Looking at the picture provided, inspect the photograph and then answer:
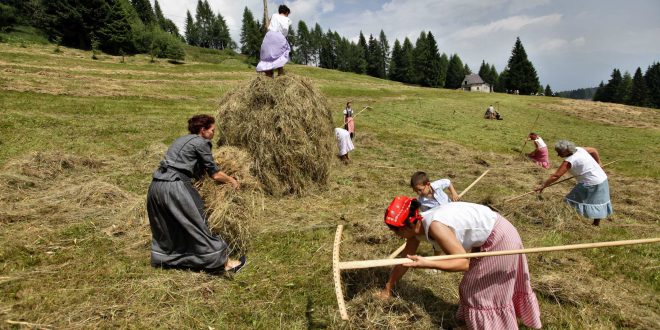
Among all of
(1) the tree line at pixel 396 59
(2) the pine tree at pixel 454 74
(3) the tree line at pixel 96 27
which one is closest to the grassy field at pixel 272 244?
(3) the tree line at pixel 96 27

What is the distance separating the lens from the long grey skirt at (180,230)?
157 inches

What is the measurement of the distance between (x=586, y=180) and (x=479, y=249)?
449 cm

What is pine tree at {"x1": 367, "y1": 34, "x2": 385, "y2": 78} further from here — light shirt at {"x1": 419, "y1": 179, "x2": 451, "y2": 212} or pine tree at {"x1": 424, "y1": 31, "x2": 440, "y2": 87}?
light shirt at {"x1": 419, "y1": 179, "x2": 451, "y2": 212}

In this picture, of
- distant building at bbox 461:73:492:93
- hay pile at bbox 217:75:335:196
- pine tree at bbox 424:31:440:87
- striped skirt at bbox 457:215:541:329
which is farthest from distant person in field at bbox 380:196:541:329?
distant building at bbox 461:73:492:93

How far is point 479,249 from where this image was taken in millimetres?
3111

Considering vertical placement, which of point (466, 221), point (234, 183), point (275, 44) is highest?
point (275, 44)

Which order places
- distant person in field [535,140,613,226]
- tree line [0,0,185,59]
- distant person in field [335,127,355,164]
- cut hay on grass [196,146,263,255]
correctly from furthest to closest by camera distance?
tree line [0,0,185,59]
distant person in field [335,127,355,164]
distant person in field [535,140,613,226]
cut hay on grass [196,146,263,255]

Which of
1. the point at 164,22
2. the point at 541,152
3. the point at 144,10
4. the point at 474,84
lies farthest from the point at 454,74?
the point at 541,152

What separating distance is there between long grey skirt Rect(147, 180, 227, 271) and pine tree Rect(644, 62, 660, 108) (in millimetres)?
89960

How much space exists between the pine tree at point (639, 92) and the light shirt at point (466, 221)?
8764 cm

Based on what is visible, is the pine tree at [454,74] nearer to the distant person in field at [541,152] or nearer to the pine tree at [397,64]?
the pine tree at [397,64]

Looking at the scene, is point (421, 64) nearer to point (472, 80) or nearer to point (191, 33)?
point (472, 80)

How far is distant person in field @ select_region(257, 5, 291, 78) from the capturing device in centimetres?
766

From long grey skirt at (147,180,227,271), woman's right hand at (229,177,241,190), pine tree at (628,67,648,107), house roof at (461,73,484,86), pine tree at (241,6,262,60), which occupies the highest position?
pine tree at (241,6,262,60)
